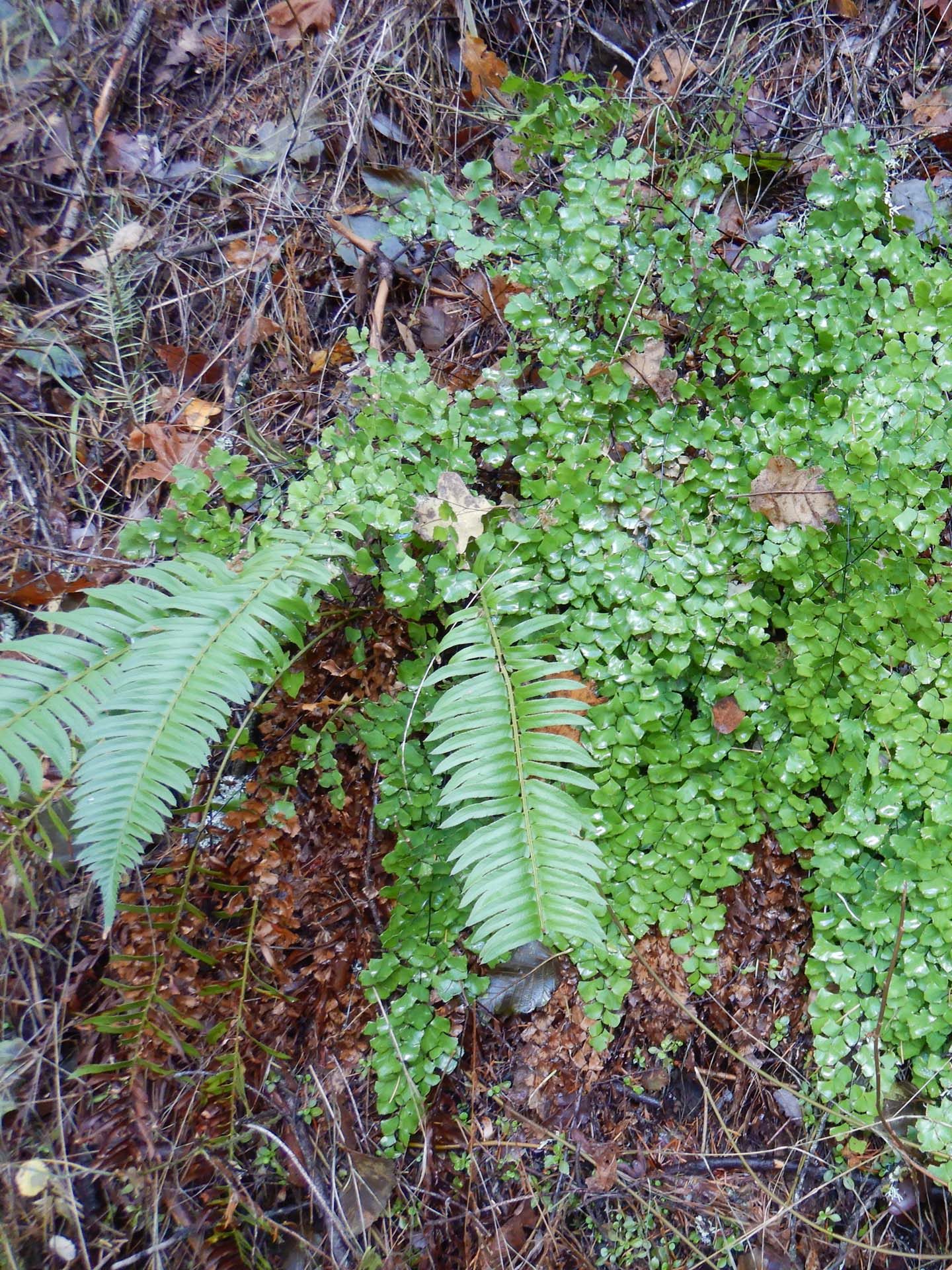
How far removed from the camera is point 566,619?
75.4 inches

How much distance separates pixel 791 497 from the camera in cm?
190

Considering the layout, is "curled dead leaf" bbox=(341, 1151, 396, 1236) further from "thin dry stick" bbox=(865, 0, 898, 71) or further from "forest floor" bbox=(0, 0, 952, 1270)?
"thin dry stick" bbox=(865, 0, 898, 71)

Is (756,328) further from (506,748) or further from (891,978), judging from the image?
(891,978)

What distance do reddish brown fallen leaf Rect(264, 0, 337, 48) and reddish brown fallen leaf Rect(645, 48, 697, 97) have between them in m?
1.05

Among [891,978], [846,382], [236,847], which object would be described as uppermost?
[846,382]

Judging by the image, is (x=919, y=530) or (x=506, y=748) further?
(x=919, y=530)

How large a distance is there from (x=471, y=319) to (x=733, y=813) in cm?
159

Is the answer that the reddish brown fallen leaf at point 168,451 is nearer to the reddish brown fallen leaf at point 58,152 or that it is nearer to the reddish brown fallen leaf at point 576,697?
the reddish brown fallen leaf at point 58,152

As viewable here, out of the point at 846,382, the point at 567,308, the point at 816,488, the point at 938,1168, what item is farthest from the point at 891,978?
the point at 567,308

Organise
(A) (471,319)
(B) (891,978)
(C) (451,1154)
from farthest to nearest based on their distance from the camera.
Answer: (A) (471,319) → (C) (451,1154) → (B) (891,978)

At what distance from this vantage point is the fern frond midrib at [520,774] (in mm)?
1552

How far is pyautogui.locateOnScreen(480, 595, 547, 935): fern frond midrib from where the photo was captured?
155cm

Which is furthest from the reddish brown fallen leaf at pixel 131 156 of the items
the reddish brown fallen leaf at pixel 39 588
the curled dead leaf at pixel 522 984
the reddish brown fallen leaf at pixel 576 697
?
the curled dead leaf at pixel 522 984

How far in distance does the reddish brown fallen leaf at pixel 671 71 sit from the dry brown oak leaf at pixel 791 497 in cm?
135
